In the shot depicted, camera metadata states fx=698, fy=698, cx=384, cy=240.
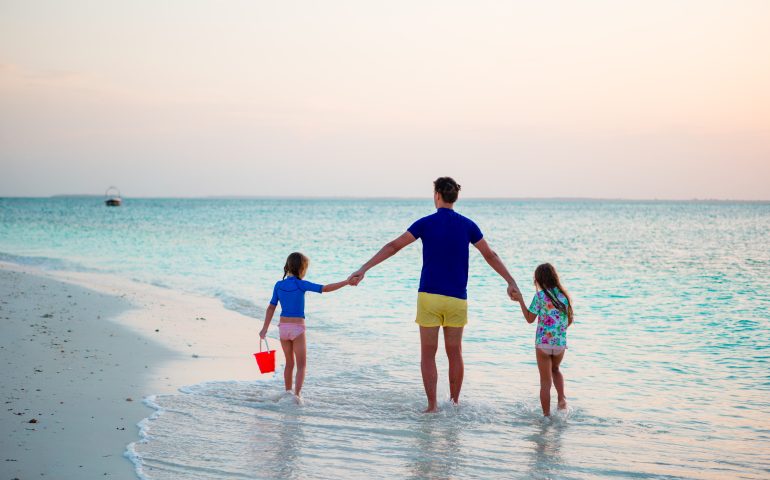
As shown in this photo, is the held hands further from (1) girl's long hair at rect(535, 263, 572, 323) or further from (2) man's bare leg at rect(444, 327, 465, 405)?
(2) man's bare leg at rect(444, 327, 465, 405)

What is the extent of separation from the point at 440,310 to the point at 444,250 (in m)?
0.55

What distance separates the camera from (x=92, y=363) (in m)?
7.61

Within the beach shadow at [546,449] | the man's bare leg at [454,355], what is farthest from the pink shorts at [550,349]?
the man's bare leg at [454,355]

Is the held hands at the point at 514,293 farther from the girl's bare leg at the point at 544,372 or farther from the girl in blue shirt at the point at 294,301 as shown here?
the girl in blue shirt at the point at 294,301

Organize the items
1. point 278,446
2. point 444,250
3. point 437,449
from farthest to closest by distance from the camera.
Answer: point 444,250, point 437,449, point 278,446

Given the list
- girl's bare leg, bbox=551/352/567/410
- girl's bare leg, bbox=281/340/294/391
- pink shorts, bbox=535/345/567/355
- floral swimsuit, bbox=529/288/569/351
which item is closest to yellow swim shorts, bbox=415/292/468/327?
floral swimsuit, bbox=529/288/569/351

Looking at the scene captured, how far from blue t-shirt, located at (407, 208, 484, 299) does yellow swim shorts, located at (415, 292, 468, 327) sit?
0.18 ft

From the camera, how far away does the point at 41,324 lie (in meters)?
9.52

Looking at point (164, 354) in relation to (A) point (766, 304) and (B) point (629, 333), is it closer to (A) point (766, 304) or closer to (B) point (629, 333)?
(B) point (629, 333)

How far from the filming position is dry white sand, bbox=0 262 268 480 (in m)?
4.86

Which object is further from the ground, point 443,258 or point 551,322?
point 443,258

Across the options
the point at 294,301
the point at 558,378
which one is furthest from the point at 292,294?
the point at 558,378

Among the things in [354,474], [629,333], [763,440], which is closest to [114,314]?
[354,474]

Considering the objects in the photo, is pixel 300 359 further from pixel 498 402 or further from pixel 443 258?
pixel 498 402
